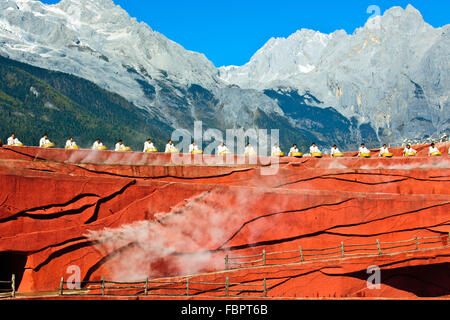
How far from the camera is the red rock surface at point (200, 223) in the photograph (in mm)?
14195

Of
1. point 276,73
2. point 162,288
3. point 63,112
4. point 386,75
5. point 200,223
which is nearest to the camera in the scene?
point 162,288

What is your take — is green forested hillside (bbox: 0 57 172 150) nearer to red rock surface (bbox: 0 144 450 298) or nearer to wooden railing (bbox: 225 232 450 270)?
red rock surface (bbox: 0 144 450 298)

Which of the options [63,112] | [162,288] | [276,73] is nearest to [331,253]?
[162,288]

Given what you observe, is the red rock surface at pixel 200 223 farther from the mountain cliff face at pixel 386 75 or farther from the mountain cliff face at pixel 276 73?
the mountain cliff face at pixel 276 73

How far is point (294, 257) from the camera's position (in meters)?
15.3

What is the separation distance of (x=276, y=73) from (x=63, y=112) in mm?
76726

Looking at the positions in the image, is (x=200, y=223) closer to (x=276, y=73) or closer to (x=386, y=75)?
(x=386, y=75)

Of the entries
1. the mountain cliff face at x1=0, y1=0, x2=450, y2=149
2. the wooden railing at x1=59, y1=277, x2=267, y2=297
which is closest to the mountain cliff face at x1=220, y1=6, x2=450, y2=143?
the mountain cliff face at x1=0, y1=0, x2=450, y2=149

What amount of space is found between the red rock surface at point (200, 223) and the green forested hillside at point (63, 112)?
56576 mm

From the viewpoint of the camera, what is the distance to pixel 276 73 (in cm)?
14638

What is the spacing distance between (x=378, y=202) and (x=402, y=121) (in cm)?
9385

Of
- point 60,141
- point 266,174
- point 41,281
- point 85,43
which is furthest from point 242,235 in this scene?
point 85,43

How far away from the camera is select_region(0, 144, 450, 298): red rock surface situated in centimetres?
1420

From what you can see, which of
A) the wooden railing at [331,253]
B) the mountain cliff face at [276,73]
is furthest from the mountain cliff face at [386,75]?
the wooden railing at [331,253]
